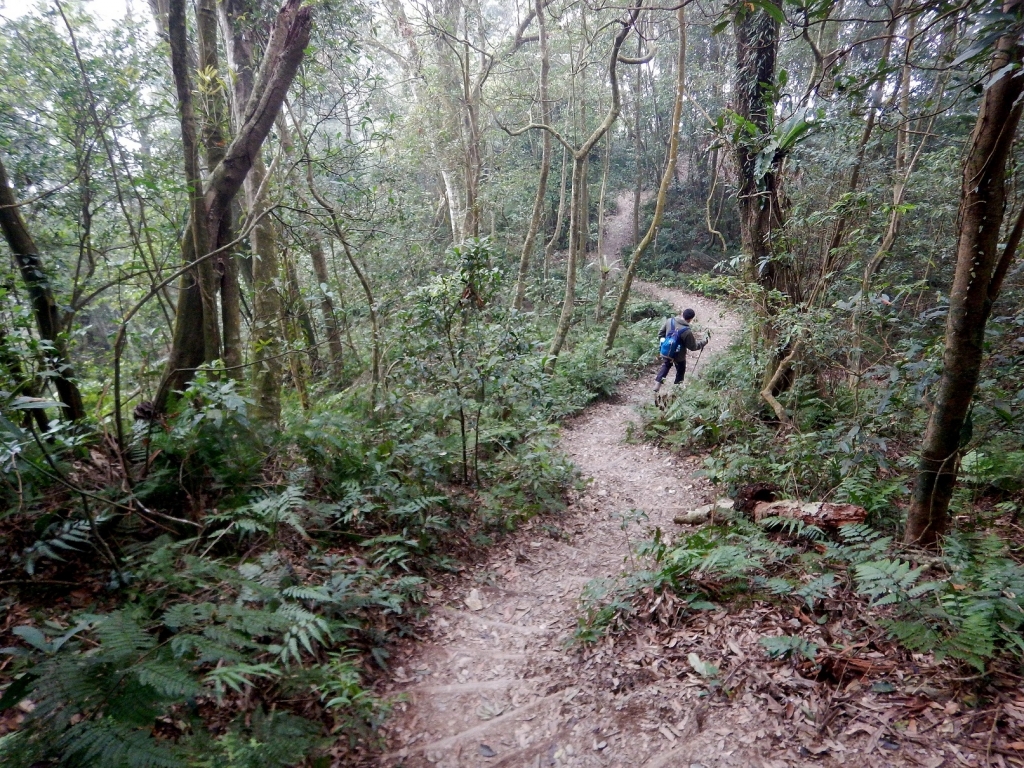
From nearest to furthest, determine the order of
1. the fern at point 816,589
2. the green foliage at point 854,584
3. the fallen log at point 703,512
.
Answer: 1. the green foliage at point 854,584
2. the fern at point 816,589
3. the fallen log at point 703,512

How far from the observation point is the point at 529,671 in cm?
382

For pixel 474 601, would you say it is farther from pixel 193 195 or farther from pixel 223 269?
pixel 193 195

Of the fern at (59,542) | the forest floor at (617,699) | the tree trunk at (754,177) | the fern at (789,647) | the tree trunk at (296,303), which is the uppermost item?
the tree trunk at (754,177)

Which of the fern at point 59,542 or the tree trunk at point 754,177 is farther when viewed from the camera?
the tree trunk at point 754,177

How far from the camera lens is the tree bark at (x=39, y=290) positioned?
4191 millimetres

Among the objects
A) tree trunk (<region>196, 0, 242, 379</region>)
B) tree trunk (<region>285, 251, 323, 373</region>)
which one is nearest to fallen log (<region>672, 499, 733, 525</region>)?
tree trunk (<region>196, 0, 242, 379</region>)

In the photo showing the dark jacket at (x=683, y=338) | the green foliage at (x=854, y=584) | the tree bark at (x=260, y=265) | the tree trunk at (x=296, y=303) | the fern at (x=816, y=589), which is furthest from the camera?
the dark jacket at (x=683, y=338)

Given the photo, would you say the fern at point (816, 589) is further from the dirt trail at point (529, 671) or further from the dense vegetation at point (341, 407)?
the dirt trail at point (529, 671)

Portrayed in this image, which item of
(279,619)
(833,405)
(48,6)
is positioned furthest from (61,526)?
(833,405)

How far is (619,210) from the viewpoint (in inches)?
1313

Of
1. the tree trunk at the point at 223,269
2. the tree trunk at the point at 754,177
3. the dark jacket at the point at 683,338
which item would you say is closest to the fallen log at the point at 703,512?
the tree trunk at the point at 754,177

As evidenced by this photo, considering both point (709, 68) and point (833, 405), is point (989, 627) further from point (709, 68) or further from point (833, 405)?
point (709, 68)

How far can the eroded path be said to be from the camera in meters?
3.00

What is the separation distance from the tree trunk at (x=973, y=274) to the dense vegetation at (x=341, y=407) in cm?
2
